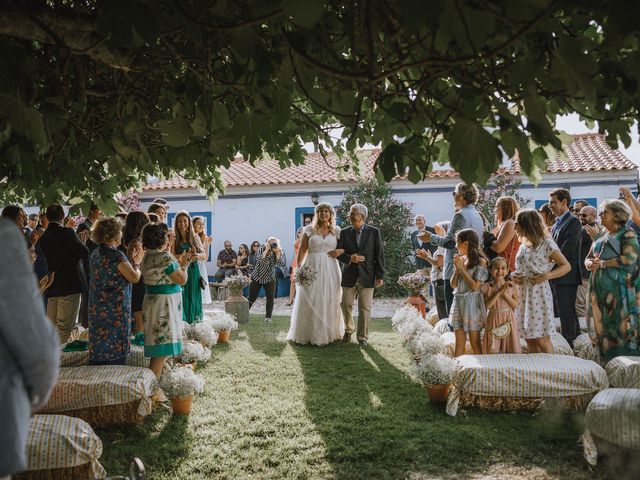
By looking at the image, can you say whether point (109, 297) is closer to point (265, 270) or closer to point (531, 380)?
point (531, 380)

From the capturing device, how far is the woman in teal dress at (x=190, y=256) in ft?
23.7

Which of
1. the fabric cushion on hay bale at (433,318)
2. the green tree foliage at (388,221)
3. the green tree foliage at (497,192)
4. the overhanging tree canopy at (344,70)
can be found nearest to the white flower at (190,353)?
the overhanging tree canopy at (344,70)

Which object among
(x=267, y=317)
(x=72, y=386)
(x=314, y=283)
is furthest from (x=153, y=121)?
(x=267, y=317)

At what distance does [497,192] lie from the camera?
16031 mm

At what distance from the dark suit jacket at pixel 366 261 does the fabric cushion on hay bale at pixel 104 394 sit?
407 centimetres

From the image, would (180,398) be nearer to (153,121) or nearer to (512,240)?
(153,121)

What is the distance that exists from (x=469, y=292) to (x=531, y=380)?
1236 millimetres

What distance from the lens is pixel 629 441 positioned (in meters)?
3.24

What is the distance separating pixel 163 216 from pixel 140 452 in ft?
13.3

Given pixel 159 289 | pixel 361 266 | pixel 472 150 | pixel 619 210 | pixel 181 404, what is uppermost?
pixel 619 210

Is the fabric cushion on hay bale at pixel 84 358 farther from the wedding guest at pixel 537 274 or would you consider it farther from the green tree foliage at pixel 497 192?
the green tree foliage at pixel 497 192

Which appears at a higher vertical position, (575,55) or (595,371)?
(575,55)

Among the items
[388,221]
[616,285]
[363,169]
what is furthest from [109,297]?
[363,169]

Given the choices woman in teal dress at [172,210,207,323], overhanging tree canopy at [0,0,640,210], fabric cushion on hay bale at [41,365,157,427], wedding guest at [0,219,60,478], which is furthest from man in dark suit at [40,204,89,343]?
wedding guest at [0,219,60,478]
